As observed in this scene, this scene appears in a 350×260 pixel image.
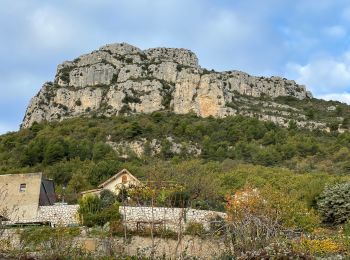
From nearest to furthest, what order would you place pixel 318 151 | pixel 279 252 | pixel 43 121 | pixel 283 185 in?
1. pixel 279 252
2. pixel 283 185
3. pixel 318 151
4. pixel 43 121

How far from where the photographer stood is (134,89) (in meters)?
84.8

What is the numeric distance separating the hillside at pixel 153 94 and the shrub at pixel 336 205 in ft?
164

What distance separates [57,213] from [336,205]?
1516 centimetres

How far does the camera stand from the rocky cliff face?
3253 inches

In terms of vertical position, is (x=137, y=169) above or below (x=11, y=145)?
below

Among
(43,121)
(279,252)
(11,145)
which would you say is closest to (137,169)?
(11,145)

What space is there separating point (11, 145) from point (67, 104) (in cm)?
2622

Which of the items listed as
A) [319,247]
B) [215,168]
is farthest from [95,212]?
[215,168]

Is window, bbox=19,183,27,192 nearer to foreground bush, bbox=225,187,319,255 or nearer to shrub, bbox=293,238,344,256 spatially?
foreground bush, bbox=225,187,319,255

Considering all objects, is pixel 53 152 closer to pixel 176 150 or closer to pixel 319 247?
pixel 176 150

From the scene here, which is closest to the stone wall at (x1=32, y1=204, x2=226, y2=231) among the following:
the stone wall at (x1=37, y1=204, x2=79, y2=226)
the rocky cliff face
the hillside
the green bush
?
the stone wall at (x1=37, y1=204, x2=79, y2=226)

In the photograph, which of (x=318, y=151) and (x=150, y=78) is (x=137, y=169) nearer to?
(x=318, y=151)

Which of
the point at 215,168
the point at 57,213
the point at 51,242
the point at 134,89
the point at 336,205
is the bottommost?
the point at 51,242

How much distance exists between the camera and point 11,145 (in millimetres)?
62094
